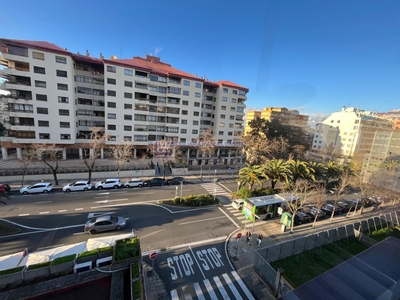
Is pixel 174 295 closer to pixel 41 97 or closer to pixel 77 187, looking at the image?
pixel 77 187

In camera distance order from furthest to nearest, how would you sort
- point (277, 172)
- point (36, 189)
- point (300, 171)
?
point (300, 171) → point (277, 172) → point (36, 189)

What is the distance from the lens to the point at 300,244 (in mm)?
15836

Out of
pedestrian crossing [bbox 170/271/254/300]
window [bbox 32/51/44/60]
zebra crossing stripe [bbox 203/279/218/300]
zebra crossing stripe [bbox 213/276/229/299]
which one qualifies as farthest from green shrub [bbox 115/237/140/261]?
window [bbox 32/51/44/60]

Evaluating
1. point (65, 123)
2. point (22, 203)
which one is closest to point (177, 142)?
point (65, 123)

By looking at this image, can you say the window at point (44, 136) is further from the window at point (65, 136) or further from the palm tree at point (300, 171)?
the palm tree at point (300, 171)

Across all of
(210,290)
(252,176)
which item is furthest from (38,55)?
(210,290)

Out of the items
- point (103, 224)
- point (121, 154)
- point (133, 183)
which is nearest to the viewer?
point (103, 224)

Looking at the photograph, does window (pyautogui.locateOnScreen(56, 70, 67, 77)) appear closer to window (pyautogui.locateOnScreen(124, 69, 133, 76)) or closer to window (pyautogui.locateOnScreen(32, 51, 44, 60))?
window (pyautogui.locateOnScreen(32, 51, 44, 60))

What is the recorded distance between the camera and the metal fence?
11.8m

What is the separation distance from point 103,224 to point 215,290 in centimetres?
1153

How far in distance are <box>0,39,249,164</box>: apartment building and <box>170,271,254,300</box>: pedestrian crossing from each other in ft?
109

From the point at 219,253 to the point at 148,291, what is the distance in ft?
20.8

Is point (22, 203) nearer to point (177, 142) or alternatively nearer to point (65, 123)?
point (65, 123)

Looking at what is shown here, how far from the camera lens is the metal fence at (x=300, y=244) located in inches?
466
